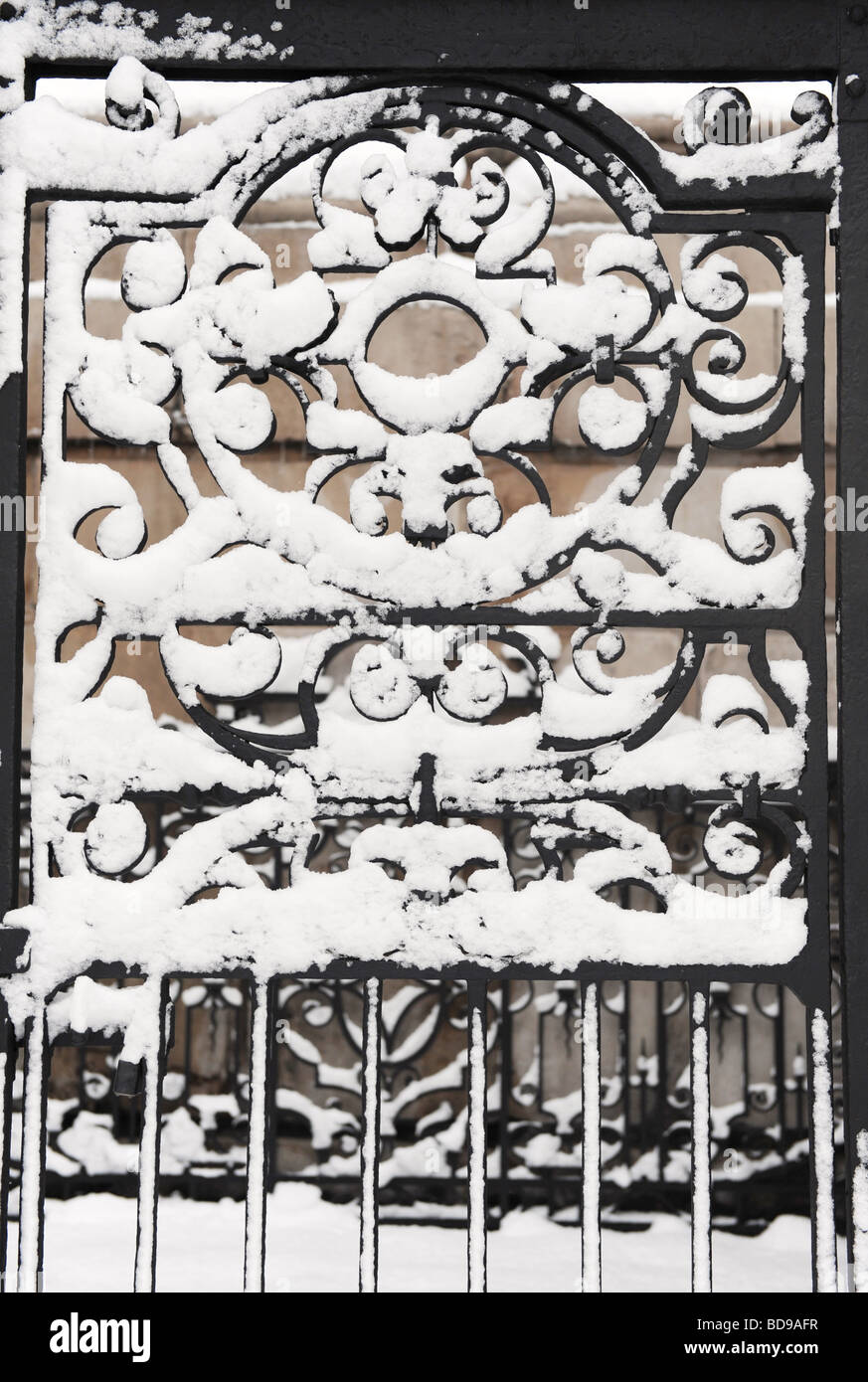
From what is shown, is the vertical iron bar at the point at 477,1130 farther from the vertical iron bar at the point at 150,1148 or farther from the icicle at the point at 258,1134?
the vertical iron bar at the point at 150,1148

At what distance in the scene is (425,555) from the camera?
1867mm

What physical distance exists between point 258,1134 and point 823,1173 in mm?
946

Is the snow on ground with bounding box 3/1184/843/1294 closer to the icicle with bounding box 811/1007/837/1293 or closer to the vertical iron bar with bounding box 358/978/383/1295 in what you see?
the vertical iron bar with bounding box 358/978/383/1295

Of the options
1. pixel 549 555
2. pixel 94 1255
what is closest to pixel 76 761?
pixel 549 555

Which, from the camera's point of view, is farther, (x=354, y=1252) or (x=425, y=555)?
(x=354, y=1252)

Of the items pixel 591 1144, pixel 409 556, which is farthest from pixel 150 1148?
pixel 409 556

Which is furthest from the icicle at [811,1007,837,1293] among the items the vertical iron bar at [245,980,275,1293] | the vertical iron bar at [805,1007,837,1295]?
the vertical iron bar at [245,980,275,1293]

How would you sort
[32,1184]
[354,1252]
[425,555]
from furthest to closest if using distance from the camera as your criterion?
[354,1252], [425,555], [32,1184]

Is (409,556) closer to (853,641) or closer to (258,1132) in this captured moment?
(853,641)

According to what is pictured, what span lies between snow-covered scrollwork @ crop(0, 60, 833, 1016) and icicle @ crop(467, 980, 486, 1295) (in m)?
0.08

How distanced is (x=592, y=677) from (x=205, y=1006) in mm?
2852

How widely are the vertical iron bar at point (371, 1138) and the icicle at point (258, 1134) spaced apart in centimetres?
17
